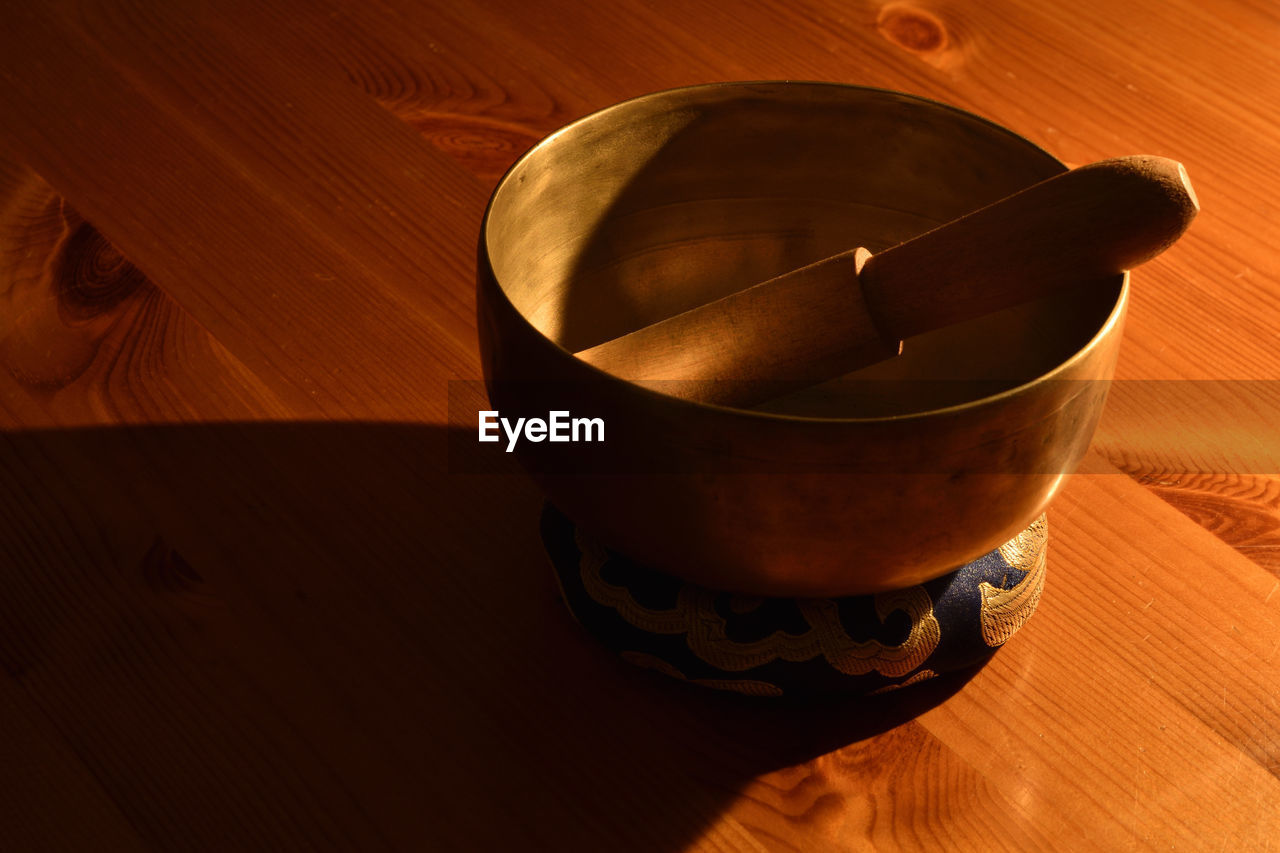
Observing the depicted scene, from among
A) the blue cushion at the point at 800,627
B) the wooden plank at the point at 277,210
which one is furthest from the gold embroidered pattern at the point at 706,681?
the wooden plank at the point at 277,210

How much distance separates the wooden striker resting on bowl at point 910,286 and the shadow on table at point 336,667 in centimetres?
13

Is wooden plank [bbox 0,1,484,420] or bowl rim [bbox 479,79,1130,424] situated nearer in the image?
bowl rim [bbox 479,79,1130,424]

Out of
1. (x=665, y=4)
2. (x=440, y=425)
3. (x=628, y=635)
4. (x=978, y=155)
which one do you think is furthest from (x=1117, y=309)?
(x=665, y=4)

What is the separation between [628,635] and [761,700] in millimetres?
67

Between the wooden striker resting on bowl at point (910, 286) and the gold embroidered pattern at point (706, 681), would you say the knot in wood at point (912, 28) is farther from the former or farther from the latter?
the gold embroidered pattern at point (706, 681)

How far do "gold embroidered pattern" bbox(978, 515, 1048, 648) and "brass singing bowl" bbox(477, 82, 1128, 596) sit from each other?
7 centimetres

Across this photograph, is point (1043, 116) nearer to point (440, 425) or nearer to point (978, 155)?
point (978, 155)

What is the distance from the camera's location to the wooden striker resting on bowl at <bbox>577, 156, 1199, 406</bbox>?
466mm

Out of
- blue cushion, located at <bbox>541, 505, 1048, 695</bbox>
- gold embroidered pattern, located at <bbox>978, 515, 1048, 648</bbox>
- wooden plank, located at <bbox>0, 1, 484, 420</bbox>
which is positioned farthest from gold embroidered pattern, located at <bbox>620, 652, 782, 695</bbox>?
wooden plank, located at <bbox>0, 1, 484, 420</bbox>

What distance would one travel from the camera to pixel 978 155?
1.99ft

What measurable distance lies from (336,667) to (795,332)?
0.26 meters

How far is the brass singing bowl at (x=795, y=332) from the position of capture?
457 millimetres

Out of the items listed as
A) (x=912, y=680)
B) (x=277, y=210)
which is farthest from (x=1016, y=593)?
(x=277, y=210)

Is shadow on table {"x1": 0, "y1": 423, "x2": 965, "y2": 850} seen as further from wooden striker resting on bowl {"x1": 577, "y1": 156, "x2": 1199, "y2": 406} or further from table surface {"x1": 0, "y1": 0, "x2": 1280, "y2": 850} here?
wooden striker resting on bowl {"x1": 577, "y1": 156, "x2": 1199, "y2": 406}
